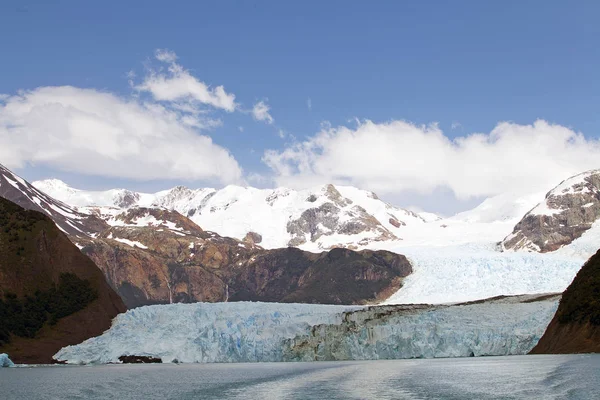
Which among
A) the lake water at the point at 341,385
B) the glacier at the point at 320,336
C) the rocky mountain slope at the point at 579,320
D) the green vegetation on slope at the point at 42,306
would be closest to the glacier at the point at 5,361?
the green vegetation on slope at the point at 42,306

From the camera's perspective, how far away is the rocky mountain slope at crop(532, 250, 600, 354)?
48.3 metres

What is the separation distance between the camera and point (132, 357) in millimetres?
65500

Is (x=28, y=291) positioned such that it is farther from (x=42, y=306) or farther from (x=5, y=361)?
(x=5, y=361)

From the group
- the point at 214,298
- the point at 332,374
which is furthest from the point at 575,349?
the point at 214,298

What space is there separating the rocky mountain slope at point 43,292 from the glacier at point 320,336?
2.45 meters

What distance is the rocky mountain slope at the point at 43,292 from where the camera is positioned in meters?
65.6

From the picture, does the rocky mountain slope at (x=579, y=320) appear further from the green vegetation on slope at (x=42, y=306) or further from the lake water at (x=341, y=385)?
the green vegetation on slope at (x=42, y=306)

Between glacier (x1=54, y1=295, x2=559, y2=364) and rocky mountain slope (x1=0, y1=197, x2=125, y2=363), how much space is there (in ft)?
8.04

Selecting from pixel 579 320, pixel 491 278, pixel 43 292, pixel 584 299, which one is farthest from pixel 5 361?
pixel 491 278

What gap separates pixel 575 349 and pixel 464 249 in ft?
465

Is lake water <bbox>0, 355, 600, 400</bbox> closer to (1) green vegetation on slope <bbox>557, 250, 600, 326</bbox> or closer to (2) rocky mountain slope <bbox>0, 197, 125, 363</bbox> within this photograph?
(1) green vegetation on slope <bbox>557, 250, 600, 326</bbox>

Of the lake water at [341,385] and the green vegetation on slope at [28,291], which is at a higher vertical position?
the green vegetation on slope at [28,291]

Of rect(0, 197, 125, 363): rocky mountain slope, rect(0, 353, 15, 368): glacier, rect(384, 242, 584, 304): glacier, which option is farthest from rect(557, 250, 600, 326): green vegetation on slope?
rect(384, 242, 584, 304): glacier

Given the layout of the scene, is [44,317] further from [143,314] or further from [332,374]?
[332,374]
